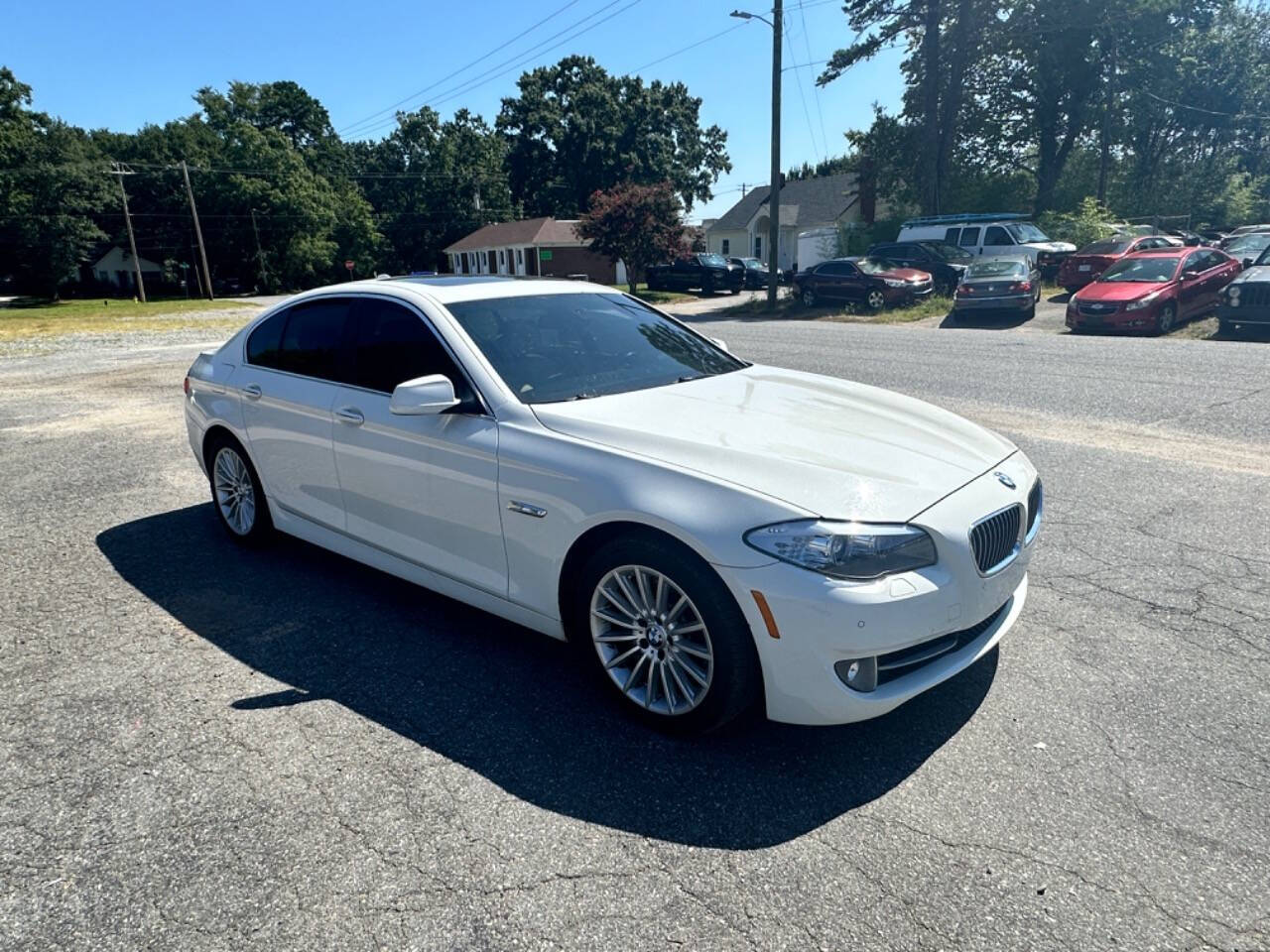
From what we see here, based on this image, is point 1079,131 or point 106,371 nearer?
point 106,371

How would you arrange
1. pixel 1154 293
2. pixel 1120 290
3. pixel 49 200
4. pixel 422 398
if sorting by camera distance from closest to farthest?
pixel 422 398 → pixel 1154 293 → pixel 1120 290 → pixel 49 200

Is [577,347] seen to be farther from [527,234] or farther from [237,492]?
[527,234]

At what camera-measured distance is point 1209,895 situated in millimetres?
2285

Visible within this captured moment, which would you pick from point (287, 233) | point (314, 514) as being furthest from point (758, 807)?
point (287, 233)

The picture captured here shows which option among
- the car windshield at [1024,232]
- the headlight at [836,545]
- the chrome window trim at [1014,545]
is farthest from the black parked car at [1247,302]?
the headlight at [836,545]

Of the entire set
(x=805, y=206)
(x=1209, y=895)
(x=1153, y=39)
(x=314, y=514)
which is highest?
(x=1153, y=39)

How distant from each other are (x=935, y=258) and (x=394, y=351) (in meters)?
23.9

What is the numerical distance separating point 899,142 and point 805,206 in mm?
16126

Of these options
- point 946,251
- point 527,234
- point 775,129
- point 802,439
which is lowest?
point 802,439

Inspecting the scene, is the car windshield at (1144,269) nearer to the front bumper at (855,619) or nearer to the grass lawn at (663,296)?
the front bumper at (855,619)

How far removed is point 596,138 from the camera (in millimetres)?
65188

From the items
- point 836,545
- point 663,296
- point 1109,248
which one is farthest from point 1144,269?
point 663,296

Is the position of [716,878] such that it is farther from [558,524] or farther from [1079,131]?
[1079,131]

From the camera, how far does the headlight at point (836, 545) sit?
271 centimetres
